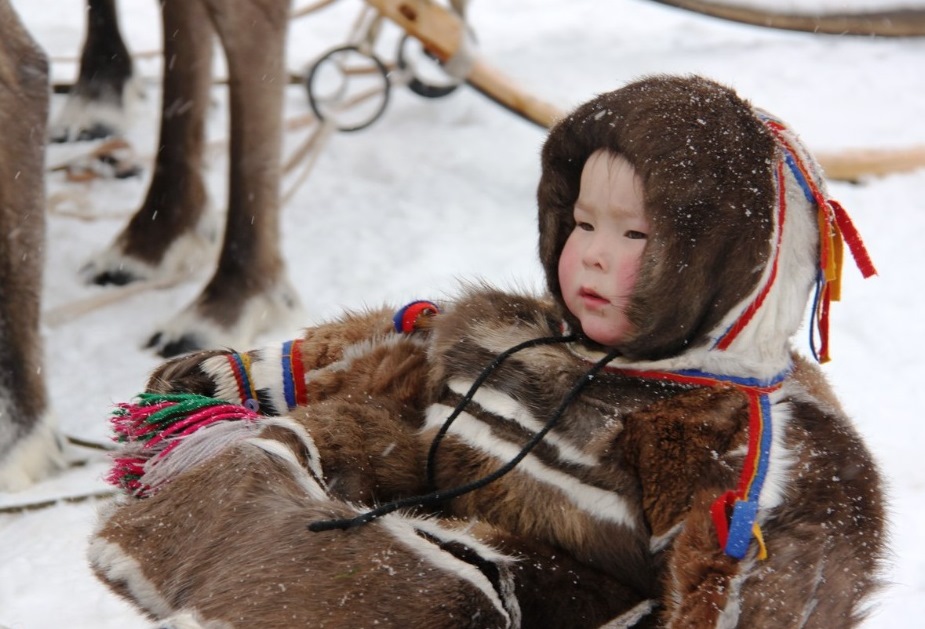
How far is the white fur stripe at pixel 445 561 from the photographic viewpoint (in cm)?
128

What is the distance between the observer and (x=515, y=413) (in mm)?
1468

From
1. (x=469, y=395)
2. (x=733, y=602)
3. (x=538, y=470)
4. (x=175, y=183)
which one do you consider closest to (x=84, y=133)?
(x=175, y=183)

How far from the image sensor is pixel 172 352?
2.65 m

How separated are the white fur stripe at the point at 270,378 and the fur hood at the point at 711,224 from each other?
1.71 ft

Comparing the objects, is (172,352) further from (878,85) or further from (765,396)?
(878,85)

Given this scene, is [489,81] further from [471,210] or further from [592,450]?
[592,450]

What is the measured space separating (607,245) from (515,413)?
24 centimetres

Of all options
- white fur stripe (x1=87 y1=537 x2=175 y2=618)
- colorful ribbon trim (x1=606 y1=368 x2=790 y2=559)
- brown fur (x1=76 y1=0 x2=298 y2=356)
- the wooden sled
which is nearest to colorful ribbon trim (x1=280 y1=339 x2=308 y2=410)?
white fur stripe (x1=87 y1=537 x2=175 y2=618)

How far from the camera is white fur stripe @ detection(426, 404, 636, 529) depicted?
1362mm

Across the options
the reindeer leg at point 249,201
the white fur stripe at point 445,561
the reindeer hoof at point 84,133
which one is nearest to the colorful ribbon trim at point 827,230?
the white fur stripe at point 445,561

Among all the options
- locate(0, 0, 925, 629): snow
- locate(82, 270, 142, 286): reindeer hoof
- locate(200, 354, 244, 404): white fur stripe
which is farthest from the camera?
locate(82, 270, 142, 286): reindeer hoof

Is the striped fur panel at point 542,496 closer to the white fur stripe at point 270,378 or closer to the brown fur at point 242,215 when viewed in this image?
the white fur stripe at point 270,378

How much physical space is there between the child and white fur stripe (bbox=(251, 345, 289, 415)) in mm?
88

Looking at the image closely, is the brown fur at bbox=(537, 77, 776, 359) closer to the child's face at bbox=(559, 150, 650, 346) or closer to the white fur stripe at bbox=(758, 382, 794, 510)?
the child's face at bbox=(559, 150, 650, 346)
